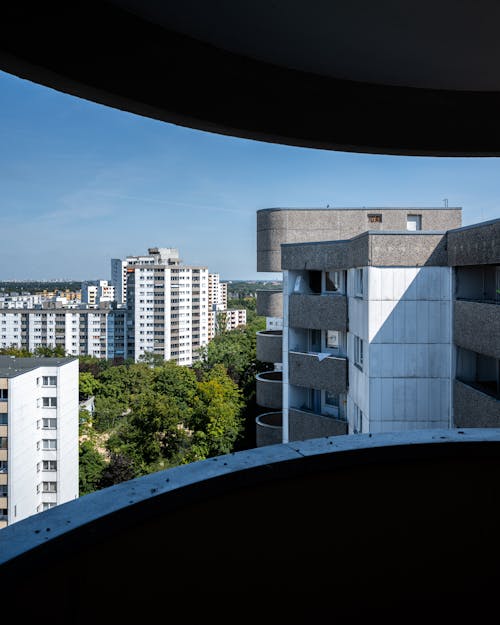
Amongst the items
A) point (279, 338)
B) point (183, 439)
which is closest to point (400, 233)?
point (279, 338)

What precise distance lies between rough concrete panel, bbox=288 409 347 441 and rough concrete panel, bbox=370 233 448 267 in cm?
388

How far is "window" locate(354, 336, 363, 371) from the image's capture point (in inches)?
397

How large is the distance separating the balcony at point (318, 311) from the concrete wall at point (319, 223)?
10.6ft

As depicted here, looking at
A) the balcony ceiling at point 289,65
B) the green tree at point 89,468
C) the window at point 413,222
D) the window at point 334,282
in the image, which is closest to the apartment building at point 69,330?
the green tree at point 89,468

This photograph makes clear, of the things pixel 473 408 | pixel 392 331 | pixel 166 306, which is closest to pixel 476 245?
pixel 392 331

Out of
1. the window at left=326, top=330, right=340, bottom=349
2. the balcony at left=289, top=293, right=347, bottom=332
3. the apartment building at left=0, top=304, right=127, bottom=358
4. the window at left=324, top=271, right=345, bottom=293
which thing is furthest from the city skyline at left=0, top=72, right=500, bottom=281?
the apartment building at left=0, top=304, right=127, bottom=358

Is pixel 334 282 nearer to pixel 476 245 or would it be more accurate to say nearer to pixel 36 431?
pixel 476 245

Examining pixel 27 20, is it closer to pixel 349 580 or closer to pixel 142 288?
pixel 349 580

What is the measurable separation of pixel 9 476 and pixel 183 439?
1249 centimetres

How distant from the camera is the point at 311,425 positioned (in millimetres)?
12039

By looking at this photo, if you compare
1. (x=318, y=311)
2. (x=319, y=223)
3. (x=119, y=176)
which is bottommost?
(x=318, y=311)

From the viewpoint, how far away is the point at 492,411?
7.51 m

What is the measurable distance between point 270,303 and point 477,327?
8.44 meters

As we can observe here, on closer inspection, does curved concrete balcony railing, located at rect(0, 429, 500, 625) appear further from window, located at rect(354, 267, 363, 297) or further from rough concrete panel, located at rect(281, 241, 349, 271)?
rough concrete panel, located at rect(281, 241, 349, 271)
